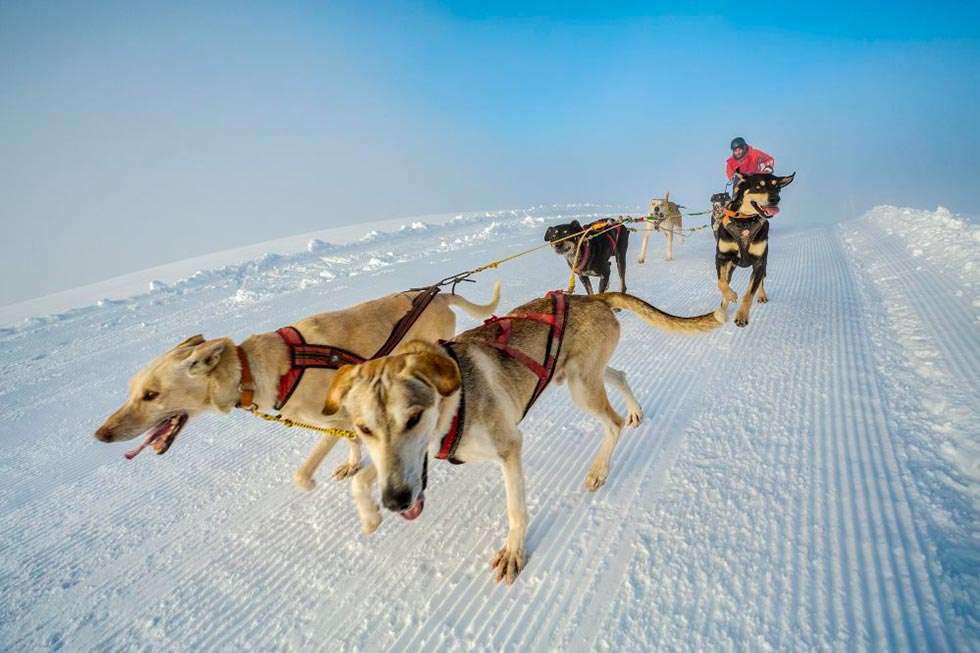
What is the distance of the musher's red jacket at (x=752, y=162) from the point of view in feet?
26.3

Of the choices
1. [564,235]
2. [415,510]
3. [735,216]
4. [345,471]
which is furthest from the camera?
[564,235]

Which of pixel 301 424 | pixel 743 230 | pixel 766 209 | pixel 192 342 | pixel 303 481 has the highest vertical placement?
pixel 766 209

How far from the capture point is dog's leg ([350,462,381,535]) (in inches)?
97.2

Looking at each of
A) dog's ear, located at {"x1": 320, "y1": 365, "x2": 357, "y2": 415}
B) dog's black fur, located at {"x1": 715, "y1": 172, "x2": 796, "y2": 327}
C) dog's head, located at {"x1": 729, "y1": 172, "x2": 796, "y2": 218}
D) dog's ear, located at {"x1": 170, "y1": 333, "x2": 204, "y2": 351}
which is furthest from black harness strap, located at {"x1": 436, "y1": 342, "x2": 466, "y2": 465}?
dog's head, located at {"x1": 729, "y1": 172, "x2": 796, "y2": 218}

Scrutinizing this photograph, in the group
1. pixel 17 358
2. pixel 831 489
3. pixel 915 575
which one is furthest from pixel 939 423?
pixel 17 358

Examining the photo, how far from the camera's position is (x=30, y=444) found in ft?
14.1

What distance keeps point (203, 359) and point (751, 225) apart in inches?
243

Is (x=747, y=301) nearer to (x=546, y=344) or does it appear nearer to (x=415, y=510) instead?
(x=546, y=344)

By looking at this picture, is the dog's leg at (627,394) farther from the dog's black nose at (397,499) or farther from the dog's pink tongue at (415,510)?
the dog's black nose at (397,499)

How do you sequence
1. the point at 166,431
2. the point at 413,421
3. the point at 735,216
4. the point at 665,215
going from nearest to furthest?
the point at 413,421
the point at 166,431
the point at 735,216
the point at 665,215

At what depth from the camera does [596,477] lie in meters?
2.83

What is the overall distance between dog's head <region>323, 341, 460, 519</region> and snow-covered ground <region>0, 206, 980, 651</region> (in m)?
0.85

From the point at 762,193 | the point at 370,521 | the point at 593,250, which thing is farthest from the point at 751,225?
the point at 370,521

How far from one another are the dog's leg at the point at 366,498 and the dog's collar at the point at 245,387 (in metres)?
1.00
